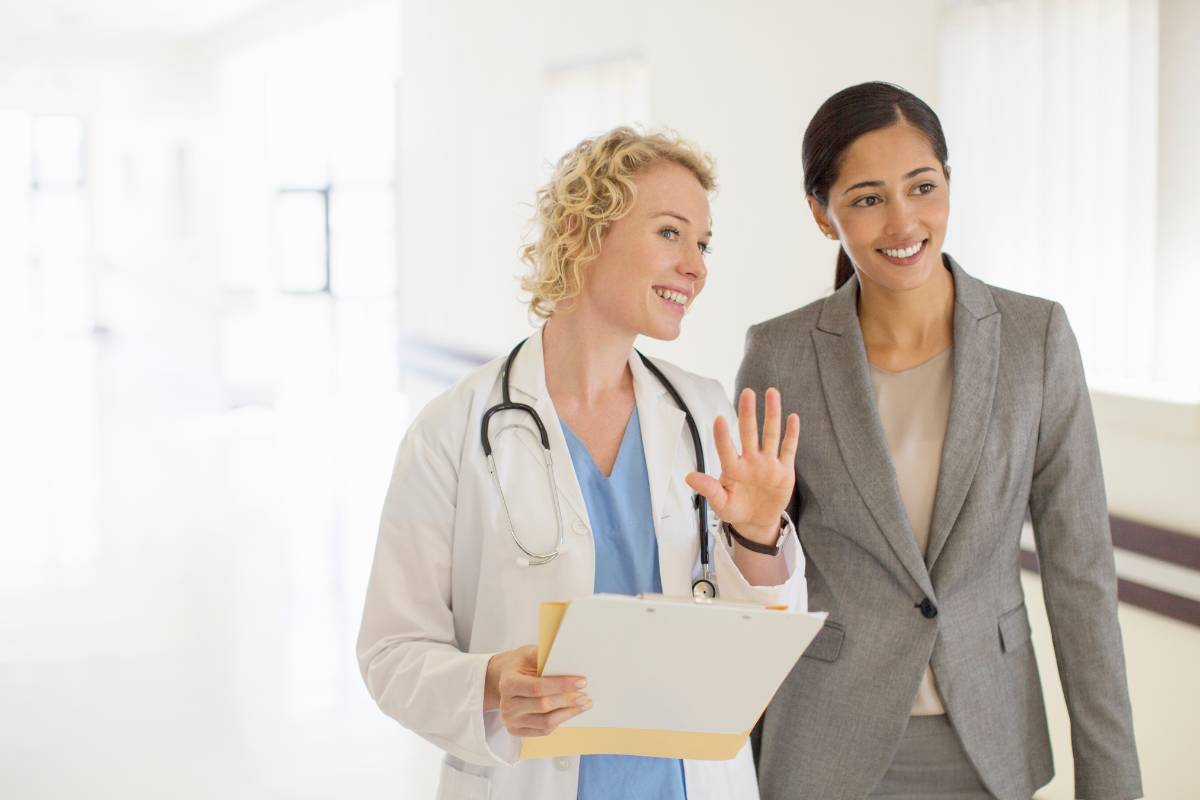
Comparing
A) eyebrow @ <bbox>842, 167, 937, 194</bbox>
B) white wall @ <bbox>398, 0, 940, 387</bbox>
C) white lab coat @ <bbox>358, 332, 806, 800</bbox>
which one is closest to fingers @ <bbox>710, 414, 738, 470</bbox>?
white lab coat @ <bbox>358, 332, 806, 800</bbox>

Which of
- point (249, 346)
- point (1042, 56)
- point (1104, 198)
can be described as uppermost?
point (1042, 56)

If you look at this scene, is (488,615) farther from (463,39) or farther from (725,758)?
(463,39)

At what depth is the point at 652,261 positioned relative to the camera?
1.65 m

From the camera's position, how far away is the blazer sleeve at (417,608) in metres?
1.51

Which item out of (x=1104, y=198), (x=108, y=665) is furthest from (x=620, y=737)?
(x=108, y=665)

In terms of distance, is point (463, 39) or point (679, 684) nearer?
point (679, 684)

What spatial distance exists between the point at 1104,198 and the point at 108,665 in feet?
13.2

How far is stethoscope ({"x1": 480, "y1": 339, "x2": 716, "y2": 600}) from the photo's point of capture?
154 cm

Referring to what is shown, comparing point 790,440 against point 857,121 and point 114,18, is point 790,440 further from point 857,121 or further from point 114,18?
point 114,18

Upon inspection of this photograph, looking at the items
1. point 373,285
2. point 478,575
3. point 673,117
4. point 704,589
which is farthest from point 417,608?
point 373,285

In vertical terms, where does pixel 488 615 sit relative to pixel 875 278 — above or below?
below

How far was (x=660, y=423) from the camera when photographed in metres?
1.68

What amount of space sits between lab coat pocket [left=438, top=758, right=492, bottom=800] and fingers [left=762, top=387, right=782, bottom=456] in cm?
57

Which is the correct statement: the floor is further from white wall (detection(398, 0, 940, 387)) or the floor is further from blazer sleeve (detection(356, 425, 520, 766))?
blazer sleeve (detection(356, 425, 520, 766))
